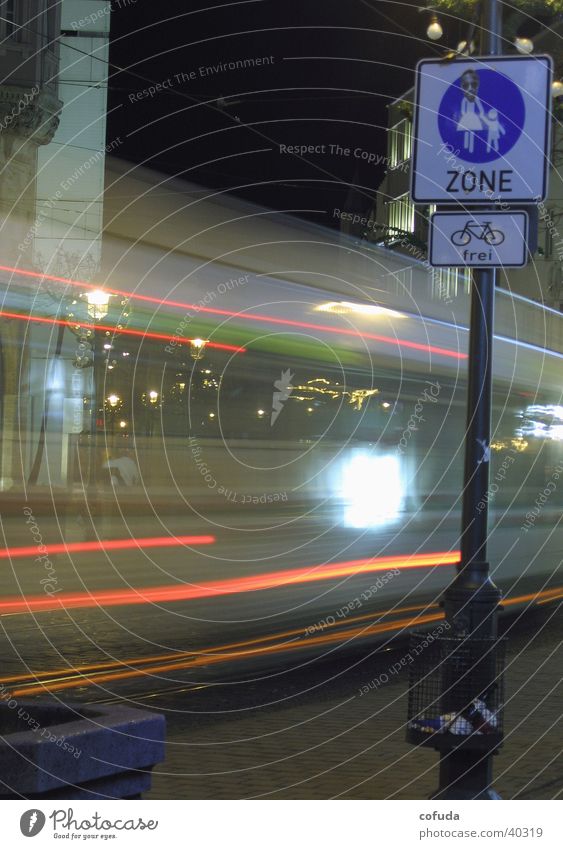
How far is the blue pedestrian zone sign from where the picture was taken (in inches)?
263

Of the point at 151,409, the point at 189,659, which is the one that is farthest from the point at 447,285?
the point at 151,409

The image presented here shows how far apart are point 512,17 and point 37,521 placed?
473 inches

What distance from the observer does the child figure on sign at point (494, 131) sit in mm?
6711

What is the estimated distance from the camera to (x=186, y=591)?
7.95m

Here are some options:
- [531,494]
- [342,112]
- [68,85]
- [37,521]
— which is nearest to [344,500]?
[37,521]

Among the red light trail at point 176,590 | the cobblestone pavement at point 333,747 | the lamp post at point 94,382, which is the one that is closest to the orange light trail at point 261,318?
the lamp post at point 94,382

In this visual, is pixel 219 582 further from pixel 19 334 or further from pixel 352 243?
pixel 352 243

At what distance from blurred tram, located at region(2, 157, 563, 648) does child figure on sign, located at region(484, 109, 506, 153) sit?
1961 millimetres

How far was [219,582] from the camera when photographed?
26.9 ft

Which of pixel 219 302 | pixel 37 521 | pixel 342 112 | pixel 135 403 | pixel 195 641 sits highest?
pixel 342 112

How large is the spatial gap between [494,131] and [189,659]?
5094 millimetres

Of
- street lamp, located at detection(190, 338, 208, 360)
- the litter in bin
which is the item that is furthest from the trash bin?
street lamp, located at detection(190, 338, 208, 360)

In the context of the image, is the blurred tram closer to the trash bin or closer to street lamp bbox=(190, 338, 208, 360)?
street lamp bbox=(190, 338, 208, 360)

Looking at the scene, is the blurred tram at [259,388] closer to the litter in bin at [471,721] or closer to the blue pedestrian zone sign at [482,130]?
the blue pedestrian zone sign at [482,130]
